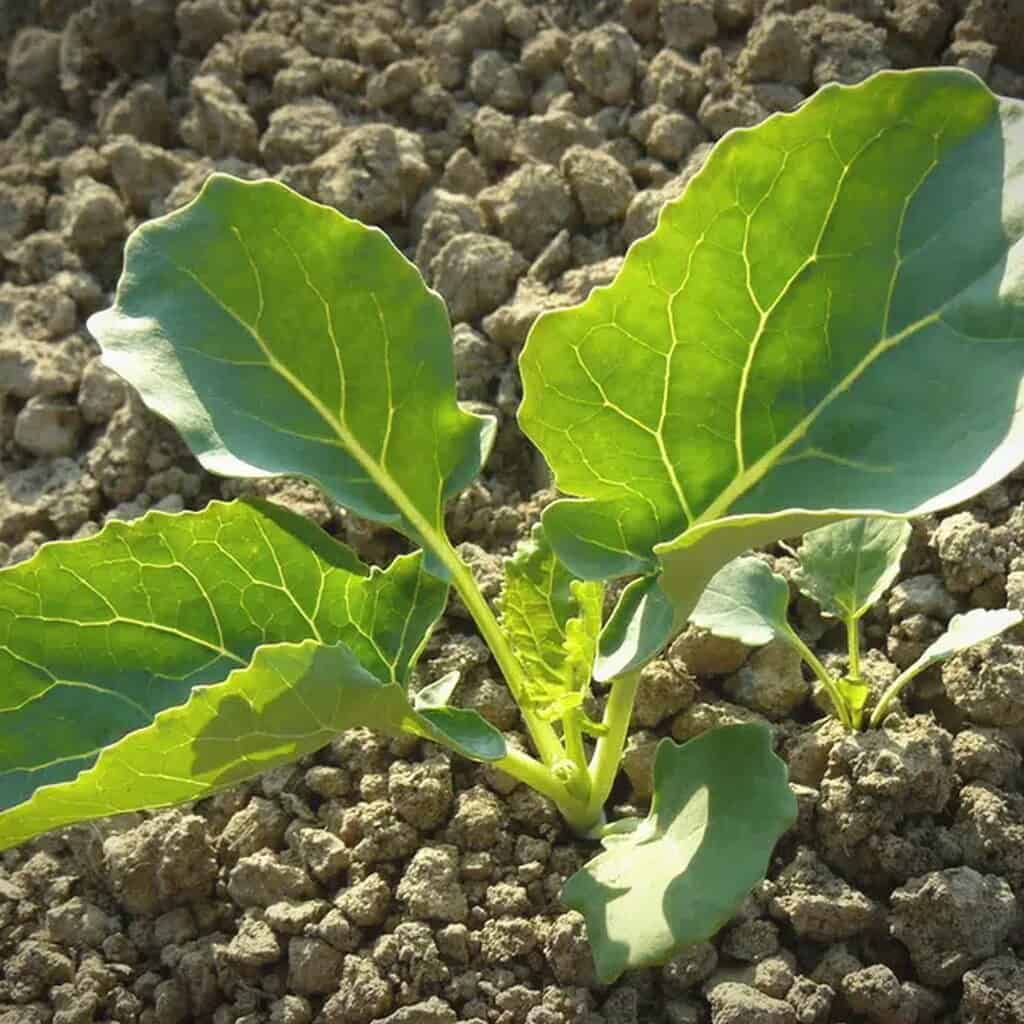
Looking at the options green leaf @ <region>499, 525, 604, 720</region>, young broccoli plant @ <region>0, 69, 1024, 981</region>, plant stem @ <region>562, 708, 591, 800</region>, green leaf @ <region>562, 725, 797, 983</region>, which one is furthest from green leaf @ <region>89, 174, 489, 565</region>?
green leaf @ <region>562, 725, 797, 983</region>

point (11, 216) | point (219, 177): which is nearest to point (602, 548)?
point (219, 177)

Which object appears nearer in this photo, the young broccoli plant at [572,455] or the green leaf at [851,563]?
the young broccoli plant at [572,455]

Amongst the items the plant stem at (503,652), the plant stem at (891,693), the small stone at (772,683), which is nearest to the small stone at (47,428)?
the plant stem at (503,652)

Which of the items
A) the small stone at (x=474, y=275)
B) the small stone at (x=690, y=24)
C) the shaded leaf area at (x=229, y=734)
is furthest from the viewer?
the small stone at (x=690, y=24)

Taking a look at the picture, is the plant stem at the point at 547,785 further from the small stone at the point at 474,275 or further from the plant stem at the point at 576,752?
the small stone at the point at 474,275

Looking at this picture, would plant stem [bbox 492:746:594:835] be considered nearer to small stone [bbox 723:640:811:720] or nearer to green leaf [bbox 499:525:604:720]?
green leaf [bbox 499:525:604:720]

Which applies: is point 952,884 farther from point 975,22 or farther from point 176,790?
point 975,22
